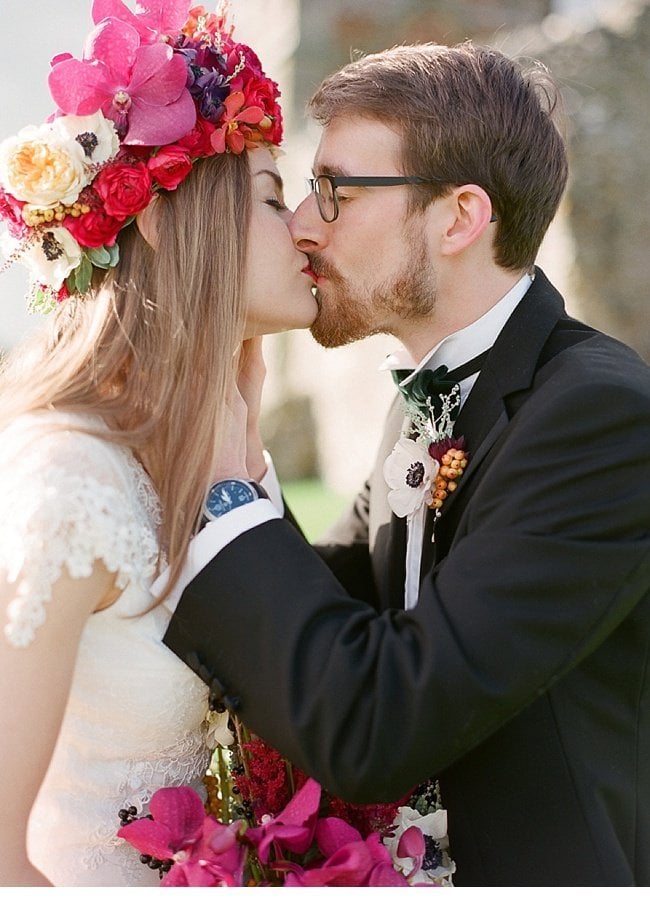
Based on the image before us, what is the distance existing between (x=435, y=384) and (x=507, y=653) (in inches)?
40.3

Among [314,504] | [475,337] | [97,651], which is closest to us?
[97,651]

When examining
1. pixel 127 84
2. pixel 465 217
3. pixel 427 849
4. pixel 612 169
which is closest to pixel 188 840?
pixel 427 849

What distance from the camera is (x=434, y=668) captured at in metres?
2.18

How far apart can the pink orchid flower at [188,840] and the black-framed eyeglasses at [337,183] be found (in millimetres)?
1786

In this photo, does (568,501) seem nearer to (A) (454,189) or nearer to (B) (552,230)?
(A) (454,189)

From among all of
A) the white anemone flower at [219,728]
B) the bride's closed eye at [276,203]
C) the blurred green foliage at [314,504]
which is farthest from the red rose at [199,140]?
the blurred green foliage at [314,504]

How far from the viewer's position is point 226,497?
245cm

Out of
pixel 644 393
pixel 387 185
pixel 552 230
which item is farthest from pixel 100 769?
pixel 552 230

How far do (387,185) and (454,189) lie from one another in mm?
206

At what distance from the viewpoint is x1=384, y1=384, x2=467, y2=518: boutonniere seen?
2756mm

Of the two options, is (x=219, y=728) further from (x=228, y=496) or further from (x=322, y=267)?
(x=322, y=267)

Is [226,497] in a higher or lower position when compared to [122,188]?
lower

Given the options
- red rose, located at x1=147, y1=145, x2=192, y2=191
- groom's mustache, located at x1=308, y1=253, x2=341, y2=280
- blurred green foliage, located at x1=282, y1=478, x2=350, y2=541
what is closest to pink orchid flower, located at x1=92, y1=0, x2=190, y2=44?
red rose, located at x1=147, y1=145, x2=192, y2=191

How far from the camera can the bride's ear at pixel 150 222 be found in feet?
9.05
